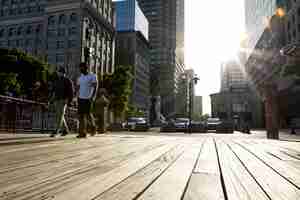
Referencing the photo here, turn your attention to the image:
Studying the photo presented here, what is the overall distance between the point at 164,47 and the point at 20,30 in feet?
260

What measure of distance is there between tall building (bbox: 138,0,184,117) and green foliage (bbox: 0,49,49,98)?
87.3 metres

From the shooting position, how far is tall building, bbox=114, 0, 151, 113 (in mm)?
88312

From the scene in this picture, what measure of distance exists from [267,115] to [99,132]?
256 inches

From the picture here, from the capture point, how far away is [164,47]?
5123 inches

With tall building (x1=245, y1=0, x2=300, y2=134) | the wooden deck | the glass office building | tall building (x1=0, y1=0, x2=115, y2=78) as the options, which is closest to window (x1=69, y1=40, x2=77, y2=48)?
tall building (x1=0, y1=0, x2=115, y2=78)

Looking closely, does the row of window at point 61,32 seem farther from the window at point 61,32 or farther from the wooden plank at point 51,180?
the wooden plank at point 51,180

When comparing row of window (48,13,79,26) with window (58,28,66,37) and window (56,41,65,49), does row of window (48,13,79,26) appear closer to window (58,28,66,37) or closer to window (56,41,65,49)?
window (58,28,66,37)

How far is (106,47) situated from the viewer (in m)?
66.4

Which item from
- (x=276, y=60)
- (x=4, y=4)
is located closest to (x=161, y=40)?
(x=4, y=4)

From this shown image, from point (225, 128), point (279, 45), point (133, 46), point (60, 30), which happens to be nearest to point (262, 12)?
point (279, 45)

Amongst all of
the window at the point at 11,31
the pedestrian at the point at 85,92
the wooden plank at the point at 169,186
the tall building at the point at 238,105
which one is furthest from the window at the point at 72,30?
the wooden plank at the point at 169,186

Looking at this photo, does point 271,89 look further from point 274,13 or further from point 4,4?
point 4,4

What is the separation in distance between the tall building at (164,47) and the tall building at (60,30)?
5706cm

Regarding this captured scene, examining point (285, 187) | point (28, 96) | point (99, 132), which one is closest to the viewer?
point (285, 187)
